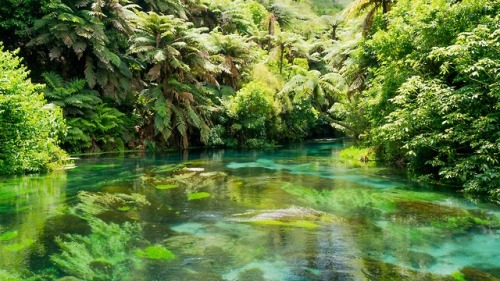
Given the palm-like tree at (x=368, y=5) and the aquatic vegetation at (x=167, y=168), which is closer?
the aquatic vegetation at (x=167, y=168)

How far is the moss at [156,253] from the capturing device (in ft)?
14.4

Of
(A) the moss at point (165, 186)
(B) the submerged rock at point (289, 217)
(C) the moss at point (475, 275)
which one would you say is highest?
(A) the moss at point (165, 186)

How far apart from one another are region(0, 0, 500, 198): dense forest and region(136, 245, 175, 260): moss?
6043mm

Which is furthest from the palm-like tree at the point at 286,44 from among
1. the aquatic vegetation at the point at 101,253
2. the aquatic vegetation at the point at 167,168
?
the aquatic vegetation at the point at 101,253

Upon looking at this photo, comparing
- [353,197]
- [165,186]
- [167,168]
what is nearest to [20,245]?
[165,186]

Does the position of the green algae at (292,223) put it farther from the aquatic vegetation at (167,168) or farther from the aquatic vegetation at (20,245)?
the aquatic vegetation at (167,168)

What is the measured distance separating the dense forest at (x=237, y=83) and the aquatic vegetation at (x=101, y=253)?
568 cm

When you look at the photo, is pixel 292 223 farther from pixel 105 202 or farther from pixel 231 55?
pixel 231 55

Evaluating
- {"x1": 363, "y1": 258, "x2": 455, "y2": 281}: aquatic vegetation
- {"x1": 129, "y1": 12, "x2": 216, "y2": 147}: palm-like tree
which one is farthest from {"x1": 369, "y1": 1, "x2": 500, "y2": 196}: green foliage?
{"x1": 129, "y1": 12, "x2": 216, "y2": 147}: palm-like tree

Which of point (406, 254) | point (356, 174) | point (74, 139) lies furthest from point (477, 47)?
point (74, 139)

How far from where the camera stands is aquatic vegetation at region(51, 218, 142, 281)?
13.0 ft

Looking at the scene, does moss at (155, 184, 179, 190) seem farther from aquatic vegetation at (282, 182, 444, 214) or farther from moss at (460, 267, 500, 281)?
moss at (460, 267, 500, 281)

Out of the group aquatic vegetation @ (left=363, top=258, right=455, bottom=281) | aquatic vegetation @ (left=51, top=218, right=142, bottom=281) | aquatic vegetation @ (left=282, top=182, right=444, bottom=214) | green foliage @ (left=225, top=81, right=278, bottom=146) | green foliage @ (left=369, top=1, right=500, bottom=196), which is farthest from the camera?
green foliage @ (left=225, top=81, right=278, bottom=146)

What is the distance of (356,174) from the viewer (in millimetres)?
11000
